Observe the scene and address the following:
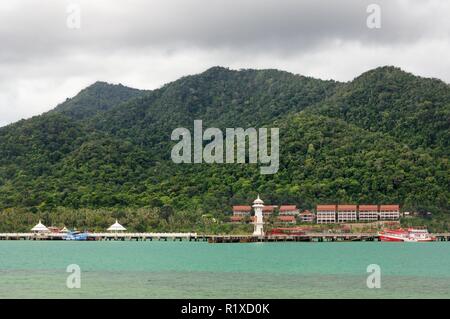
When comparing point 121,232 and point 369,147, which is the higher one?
point 369,147

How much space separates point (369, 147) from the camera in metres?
98.2

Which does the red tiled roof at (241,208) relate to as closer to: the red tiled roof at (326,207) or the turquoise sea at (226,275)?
the red tiled roof at (326,207)

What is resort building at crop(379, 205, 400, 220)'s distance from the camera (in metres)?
87.6

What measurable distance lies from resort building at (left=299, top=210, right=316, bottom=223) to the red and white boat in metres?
8.61

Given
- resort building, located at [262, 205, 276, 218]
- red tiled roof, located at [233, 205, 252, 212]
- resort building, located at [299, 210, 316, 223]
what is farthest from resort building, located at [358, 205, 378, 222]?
red tiled roof, located at [233, 205, 252, 212]

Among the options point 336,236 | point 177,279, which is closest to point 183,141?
point 336,236

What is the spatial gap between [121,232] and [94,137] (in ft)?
114

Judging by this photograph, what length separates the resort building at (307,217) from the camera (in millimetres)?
89625

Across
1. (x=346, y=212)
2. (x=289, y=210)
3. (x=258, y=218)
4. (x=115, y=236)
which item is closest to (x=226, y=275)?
(x=258, y=218)

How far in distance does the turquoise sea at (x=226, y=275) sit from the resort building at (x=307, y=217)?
2956cm

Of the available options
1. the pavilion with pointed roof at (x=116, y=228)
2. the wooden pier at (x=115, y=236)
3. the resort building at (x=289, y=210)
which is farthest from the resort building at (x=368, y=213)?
the pavilion with pointed roof at (x=116, y=228)

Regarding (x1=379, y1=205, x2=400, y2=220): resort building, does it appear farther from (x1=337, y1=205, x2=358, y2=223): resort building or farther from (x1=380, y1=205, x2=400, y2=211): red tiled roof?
(x1=337, y1=205, x2=358, y2=223): resort building
